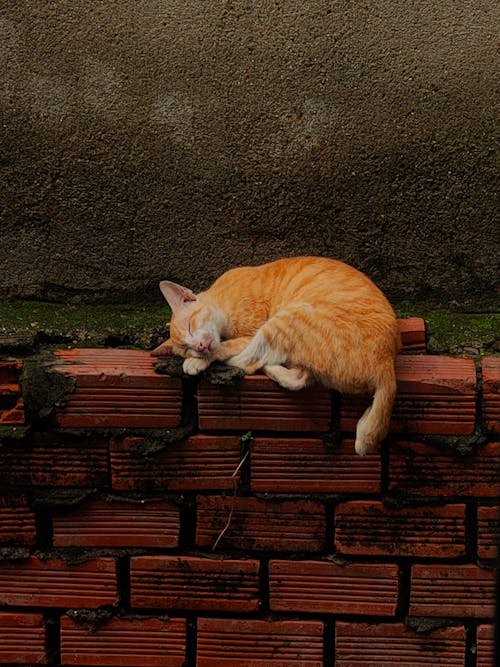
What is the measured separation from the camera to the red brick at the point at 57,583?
110 inches

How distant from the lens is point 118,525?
2.78 m

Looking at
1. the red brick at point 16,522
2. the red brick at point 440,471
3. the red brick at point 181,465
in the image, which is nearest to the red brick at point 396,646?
the red brick at point 440,471

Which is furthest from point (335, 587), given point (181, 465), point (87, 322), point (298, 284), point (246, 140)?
point (246, 140)

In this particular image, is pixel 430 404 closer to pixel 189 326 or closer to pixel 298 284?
pixel 298 284

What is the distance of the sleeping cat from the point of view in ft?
8.33

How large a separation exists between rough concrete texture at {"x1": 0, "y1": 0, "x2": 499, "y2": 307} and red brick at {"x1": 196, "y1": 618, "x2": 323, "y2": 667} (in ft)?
4.11

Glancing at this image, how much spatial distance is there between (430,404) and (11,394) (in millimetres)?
1282

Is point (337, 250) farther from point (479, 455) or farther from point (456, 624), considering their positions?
point (456, 624)

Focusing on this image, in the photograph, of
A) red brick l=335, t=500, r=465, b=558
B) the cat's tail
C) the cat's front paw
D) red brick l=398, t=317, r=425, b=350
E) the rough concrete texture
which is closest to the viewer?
the cat's tail

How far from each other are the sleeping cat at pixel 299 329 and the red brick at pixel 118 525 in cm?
49

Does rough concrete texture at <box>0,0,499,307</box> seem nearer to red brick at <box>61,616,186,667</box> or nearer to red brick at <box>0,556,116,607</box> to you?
red brick at <box>0,556,116,607</box>

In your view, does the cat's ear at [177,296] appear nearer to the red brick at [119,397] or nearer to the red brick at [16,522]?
the red brick at [119,397]

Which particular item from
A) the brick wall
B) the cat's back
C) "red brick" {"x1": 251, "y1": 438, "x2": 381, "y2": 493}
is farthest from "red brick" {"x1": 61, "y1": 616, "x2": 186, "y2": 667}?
the cat's back

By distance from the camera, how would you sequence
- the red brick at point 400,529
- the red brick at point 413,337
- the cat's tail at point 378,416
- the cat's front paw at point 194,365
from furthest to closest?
the red brick at point 413,337, the red brick at point 400,529, the cat's front paw at point 194,365, the cat's tail at point 378,416
